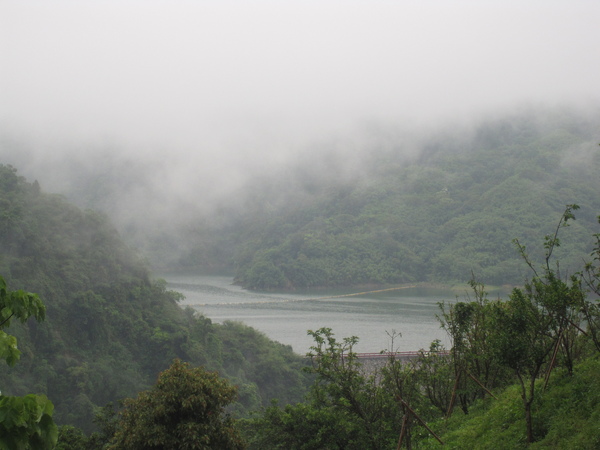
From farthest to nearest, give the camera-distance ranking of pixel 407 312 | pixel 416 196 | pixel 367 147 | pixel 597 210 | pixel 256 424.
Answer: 1. pixel 367 147
2. pixel 416 196
3. pixel 597 210
4. pixel 407 312
5. pixel 256 424

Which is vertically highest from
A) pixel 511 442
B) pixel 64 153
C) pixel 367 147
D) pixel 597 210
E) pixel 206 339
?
pixel 367 147

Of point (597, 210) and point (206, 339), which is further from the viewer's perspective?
point (597, 210)

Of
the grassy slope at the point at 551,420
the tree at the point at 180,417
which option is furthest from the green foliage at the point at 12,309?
the tree at the point at 180,417

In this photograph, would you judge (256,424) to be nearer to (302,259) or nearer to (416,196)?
(302,259)

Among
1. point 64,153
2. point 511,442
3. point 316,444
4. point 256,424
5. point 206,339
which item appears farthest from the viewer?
point 64,153

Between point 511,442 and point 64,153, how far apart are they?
146730 millimetres

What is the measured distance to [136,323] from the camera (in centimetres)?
3472

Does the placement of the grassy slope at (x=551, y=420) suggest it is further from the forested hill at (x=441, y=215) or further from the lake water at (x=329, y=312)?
the forested hill at (x=441, y=215)

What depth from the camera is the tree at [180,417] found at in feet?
27.9

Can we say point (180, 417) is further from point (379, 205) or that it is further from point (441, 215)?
point (379, 205)

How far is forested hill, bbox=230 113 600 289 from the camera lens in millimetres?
80938

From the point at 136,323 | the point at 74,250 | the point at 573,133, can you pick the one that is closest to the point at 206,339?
the point at 136,323

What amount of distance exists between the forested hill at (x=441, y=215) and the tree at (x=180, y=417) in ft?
199

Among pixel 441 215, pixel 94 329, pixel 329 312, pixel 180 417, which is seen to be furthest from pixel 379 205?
pixel 180 417
